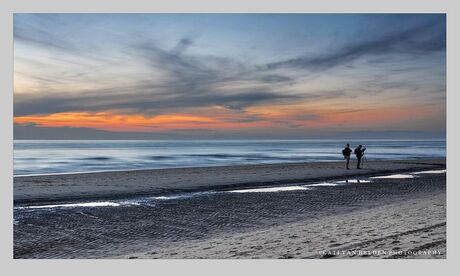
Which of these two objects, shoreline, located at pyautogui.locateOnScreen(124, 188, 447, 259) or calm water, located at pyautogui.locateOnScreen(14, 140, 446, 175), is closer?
shoreline, located at pyautogui.locateOnScreen(124, 188, 447, 259)

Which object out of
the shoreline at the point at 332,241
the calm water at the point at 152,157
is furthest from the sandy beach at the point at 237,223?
the calm water at the point at 152,157

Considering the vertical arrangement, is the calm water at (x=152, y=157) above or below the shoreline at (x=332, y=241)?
above

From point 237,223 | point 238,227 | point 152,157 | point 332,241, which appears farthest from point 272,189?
point 152,157

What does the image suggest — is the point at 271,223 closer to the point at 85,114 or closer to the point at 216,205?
the point at 216,205

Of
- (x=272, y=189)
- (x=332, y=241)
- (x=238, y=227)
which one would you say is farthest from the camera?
(x=272, y=189)

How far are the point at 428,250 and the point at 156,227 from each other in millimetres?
7043

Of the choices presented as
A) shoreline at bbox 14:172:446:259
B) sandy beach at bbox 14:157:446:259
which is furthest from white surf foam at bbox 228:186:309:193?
shoreline at bbox 14:172:446:259

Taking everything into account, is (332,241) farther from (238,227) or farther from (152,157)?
(152,157)

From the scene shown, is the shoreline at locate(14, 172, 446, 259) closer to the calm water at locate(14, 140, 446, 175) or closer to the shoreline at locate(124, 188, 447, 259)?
the shoreline at locate(124, 188, 447, 259)

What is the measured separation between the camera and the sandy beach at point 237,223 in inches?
373

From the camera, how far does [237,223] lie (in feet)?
41.8

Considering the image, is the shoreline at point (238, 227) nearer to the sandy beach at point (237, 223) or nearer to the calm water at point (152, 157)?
the sandy beach at point (237, 223)

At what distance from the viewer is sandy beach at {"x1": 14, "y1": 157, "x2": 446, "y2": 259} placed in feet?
31.1

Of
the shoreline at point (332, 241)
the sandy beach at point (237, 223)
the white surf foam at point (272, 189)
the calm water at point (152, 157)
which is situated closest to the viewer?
the shoreline at point (332, 241)
